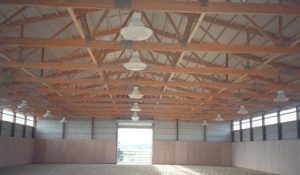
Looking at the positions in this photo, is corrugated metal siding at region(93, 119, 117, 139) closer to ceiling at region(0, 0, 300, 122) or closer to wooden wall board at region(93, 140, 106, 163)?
wooden wall board at region(93, 140, 106, 163)

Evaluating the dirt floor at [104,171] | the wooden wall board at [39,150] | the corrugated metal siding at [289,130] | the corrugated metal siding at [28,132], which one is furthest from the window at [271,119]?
the corrugated metal siding at [28,132]

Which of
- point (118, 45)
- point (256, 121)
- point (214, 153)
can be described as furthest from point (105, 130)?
point (118, 45)

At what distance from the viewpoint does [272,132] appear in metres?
23.1

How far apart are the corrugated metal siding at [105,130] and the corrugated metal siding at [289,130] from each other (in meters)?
14.9

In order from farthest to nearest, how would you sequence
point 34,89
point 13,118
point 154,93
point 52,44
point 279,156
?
point 13,118, point 279,156, point 154,93, point 34,89, point 52,44

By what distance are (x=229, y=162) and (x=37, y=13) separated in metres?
24.3

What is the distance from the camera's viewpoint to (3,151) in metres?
24.0

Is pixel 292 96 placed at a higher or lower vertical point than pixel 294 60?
lower

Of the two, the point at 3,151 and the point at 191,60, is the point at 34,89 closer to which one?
the point at 191,60

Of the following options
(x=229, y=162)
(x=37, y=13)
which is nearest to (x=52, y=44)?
(x=37, y=13)

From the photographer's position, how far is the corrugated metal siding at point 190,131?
3161 centimetres

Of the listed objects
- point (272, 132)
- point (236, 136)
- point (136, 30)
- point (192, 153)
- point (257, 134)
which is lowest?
point (192, 153)

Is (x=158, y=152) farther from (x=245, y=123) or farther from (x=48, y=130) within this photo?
(x=48, y=130)

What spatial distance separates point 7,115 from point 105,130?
29.2ft
